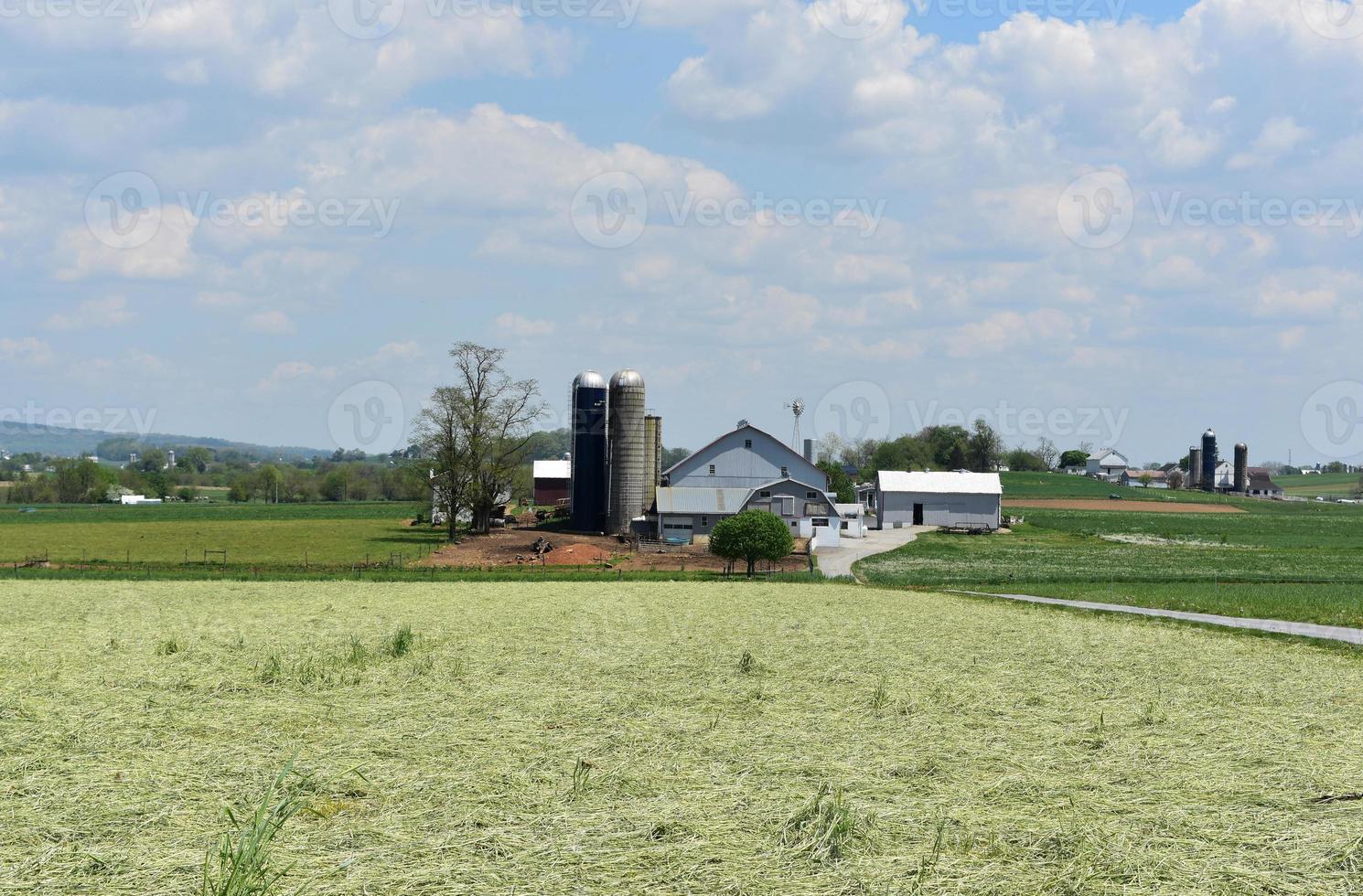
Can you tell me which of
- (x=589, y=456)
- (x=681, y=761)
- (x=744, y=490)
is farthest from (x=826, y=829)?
(x=589, y=456)

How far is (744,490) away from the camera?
74.6 meters

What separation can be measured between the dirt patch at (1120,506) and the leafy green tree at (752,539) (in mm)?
73342

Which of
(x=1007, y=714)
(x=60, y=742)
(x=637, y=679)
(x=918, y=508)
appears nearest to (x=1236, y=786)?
(x=1007, y=714)

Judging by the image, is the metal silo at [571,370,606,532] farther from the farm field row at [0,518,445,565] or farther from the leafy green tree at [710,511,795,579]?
the leafy green tree at [710,511,795,579]

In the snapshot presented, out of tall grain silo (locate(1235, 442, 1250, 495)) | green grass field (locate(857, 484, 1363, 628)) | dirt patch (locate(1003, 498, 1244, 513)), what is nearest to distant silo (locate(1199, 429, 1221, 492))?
tall grain silo (locate(1235, 442, 1250, 495))

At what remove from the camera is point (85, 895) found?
8.86 m

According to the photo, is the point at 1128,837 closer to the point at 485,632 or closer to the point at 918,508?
the point at 485,632

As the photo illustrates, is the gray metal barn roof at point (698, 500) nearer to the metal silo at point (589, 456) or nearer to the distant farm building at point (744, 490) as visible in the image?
the distant farm building at point (744, 490)

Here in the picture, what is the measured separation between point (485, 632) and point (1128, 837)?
18.0 m

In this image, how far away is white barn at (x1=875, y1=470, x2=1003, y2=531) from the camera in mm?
85625

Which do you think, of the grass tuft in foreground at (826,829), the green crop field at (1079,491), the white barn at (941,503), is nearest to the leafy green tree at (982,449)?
the green crop field at (1079,491)

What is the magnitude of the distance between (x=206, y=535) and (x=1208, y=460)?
546ft

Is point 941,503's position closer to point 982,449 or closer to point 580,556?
point 580,556

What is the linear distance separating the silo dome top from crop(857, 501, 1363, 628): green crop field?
83.9ft
